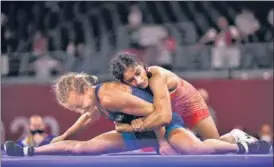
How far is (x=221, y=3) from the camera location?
2.65 meters

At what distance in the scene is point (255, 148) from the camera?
82.0 inches

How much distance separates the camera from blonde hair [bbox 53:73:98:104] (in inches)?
81.3

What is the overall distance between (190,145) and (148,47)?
705mm

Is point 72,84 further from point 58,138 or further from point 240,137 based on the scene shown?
point 240,137

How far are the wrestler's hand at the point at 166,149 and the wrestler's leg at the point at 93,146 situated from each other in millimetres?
131

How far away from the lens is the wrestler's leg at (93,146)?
2.13m

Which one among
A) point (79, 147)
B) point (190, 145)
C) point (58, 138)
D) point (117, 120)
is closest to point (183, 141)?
point (190, 145)

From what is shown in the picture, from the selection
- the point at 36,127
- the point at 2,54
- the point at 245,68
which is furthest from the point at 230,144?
the point at 2,54

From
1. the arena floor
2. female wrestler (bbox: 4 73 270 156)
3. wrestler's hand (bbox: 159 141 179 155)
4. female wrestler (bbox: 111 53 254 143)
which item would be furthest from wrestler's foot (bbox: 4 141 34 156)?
wrestler's hand (bbox: 159 141 179 155)

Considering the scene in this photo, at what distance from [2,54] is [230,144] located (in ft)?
3.91

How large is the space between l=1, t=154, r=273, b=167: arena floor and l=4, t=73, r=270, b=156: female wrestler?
0.11 meters

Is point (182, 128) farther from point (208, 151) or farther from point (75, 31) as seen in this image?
point (75, 31)

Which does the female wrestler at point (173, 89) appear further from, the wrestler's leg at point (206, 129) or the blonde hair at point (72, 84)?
the blonde hair at point (72, 84)

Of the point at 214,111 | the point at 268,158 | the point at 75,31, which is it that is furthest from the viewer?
the point at 75,31
